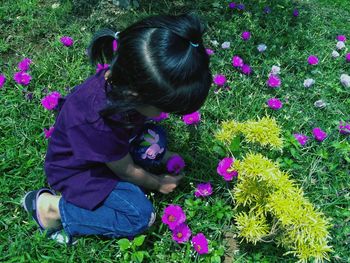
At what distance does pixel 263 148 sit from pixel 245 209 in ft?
1.25

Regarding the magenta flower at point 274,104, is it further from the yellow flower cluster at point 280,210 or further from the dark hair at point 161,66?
the dark hair at point 161,66

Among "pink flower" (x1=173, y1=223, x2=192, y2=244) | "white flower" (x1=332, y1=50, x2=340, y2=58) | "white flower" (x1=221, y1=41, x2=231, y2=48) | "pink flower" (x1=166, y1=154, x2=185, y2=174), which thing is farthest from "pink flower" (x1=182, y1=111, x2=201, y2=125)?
"white flower" (x1=332, y1=50, x2=340, y2=58)

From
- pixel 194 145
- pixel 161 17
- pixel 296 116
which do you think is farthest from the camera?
pixel 296 116

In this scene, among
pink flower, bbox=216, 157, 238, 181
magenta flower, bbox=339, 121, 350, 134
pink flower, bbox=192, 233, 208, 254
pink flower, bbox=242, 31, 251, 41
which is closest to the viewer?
pink flower, bbox=192, 233, 208, 254

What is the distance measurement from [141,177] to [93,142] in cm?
34

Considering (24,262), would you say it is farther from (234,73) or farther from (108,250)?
(234,73)

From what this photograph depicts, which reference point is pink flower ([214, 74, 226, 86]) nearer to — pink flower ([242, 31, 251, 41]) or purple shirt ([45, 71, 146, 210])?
pink flower ([242, 31, 251, 41])

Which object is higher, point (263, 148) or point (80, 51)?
point (80, 51)

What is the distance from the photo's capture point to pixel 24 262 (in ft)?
5.76

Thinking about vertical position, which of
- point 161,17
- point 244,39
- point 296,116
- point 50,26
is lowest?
point 296,116

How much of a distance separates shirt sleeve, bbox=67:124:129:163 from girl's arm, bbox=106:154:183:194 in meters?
0.09

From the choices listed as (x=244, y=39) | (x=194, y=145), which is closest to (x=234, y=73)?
(x=244, y=39)

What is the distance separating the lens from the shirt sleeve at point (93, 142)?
62.7 inches

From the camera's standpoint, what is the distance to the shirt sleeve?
1.59 meters
